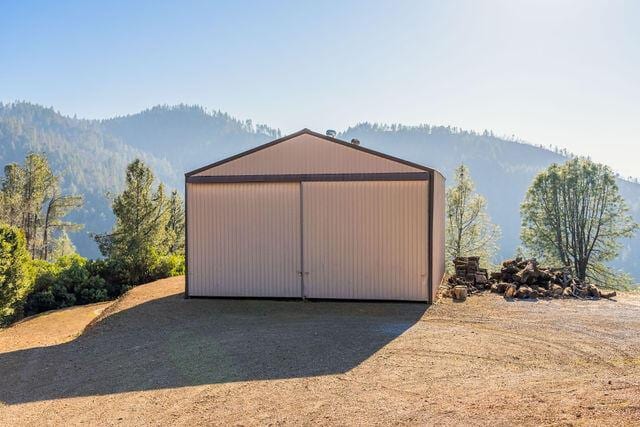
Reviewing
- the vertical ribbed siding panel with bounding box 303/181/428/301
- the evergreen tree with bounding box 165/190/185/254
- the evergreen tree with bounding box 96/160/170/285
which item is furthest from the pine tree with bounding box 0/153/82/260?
the vertical ribbed siding panel with bounding box 303/181/428/301

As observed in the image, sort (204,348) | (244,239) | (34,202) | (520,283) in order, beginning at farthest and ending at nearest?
1. (34,202)
2. (520,283)
3. (244,239)
4. (204,348)

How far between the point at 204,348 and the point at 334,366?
2441 millimetres

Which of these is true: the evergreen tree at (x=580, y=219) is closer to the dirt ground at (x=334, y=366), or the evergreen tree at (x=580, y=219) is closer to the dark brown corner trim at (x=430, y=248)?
the dirt ground at (x=334, y=366)

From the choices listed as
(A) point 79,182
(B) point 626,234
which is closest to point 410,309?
(B) point 626,234

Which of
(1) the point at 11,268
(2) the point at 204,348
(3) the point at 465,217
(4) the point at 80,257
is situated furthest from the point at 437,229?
(3) the point at 465,217

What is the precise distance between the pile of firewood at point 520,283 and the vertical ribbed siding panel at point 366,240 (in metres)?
1.87

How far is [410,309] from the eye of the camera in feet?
34.3

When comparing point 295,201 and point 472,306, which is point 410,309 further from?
point 295,201

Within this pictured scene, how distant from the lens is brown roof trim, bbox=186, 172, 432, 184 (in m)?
11.1

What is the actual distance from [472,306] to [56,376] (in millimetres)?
8651

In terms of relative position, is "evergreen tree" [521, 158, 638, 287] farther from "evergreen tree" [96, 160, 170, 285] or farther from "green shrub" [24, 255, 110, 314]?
"green shrub" [24, 255, 110, 314]

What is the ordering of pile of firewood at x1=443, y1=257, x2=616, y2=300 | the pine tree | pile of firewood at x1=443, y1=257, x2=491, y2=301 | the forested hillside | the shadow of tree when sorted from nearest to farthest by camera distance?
the shadow of tree, pile of firewood at x1=443, y1=257, x2=616, y2=300, pile of firewood at x1=443, y1=257, x2=491, y2=301, the pine tree, the forested hillside

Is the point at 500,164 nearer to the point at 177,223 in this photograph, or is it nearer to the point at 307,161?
the point at 177,223

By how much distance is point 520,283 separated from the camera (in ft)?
41.9
